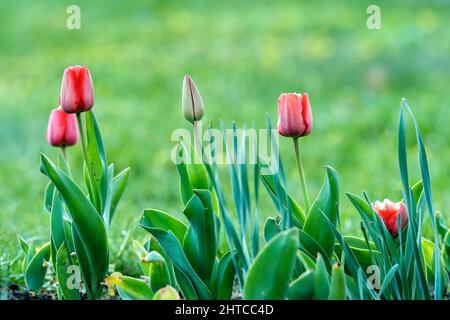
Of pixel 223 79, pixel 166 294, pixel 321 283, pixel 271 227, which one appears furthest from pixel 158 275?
pixel 223 79

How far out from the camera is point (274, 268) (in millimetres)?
1814

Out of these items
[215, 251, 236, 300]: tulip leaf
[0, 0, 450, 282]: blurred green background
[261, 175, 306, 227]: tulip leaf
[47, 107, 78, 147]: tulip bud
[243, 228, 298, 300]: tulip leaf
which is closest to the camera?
[243, 228, 298, 300]: tulip leaf

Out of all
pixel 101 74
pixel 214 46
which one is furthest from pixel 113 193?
pixel 214 46

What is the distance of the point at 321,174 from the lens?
214 inches

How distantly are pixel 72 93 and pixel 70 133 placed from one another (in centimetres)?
38

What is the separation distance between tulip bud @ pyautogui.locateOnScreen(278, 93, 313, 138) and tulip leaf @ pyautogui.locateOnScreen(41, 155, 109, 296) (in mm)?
517

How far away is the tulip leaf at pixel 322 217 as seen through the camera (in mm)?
2119

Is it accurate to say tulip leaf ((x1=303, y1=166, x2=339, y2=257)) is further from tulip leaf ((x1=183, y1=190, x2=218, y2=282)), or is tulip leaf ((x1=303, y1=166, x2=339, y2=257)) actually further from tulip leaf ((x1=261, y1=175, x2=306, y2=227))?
tulip leaf ((x1=183, y1=190, x2=218, y2=282))

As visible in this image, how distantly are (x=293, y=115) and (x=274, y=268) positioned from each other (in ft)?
1.51

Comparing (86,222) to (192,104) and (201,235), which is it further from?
(192,104)

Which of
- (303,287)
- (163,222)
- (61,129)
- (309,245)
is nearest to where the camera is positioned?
(303,287)

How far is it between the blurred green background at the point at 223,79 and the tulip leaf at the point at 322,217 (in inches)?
52.1

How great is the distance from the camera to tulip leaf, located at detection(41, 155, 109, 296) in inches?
81.9

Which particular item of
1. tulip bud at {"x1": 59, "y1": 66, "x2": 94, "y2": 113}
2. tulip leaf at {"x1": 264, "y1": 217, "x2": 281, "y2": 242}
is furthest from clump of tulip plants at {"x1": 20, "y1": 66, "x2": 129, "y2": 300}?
tulip leaf at {"x1": 264, "y1": 217, "x2": 281, "y2": 242}
